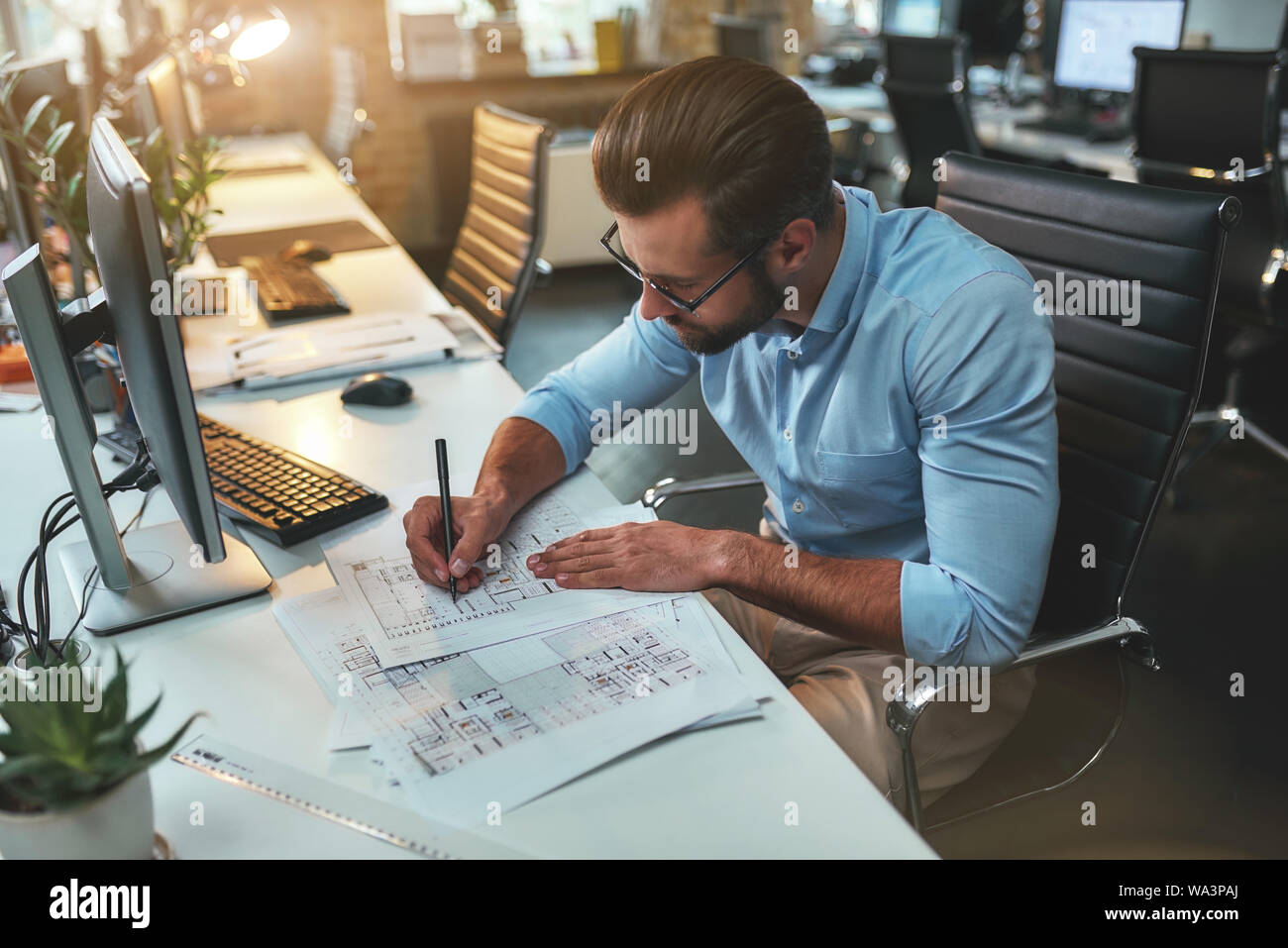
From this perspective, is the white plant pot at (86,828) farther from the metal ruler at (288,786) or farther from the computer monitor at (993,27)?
the computer monitor at (993,27)

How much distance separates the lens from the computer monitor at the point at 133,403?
0.86 meters

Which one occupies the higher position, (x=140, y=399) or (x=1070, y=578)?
(x=140, y=399)

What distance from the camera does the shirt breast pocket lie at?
121 cm

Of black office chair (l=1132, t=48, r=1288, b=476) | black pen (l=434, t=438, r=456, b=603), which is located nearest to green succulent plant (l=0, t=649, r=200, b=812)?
black pen (l=434, t=438, r=456, b=603)

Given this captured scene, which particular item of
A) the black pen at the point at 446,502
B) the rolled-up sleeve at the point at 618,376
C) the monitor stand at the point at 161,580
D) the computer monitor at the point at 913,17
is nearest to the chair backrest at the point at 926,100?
the computer monitor at the point at 913,17

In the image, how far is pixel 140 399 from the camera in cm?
99

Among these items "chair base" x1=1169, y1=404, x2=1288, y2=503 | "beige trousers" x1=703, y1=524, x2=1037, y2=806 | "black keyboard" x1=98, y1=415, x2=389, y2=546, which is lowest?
"chair base" x1=1169, y1=404, x2=1288, y2=503

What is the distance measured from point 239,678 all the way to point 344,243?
1.91 metres

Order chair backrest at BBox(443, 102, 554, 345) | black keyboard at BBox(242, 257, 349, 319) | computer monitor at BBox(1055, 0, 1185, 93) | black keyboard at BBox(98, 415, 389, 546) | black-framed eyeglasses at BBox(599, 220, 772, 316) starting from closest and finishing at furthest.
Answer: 1. black-framed eyeglasses at BBox(599, 220, 772, 316)
2. black keyboard at BBox(98, 415, 389, 546)
3. black keyboard at BBox(242, 257, 349, 319)
4. chair backrest at BBox(443, 102, 554, 345)
5. computer monitor at BBox(1055, 0, 1185, 93)

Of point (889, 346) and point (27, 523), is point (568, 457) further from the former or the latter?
point (27, 523)

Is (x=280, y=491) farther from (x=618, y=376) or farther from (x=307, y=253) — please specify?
(x=307, y=253)

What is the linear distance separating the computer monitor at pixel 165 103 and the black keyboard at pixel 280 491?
0.84 metres

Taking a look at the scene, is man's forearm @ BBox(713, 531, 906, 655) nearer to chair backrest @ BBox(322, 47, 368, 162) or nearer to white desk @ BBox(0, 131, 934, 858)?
white desk @ BBox(0, 131, 934, 858)
